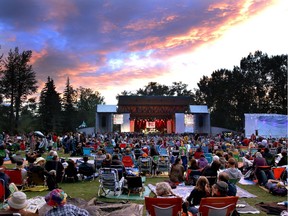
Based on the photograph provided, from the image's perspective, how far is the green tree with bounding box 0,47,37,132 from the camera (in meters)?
44.7

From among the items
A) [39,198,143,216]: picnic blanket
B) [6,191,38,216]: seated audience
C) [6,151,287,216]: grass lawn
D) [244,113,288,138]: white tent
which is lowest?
[6,151,287,216]: grass lawn

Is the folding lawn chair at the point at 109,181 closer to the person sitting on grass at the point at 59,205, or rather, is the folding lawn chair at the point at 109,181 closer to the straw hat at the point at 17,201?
the straw hat at the point at 17,201

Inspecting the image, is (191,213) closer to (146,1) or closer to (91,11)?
(146,1)

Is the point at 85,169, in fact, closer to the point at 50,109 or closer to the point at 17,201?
the point at 17,201

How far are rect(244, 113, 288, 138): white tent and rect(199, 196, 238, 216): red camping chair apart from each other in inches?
1074

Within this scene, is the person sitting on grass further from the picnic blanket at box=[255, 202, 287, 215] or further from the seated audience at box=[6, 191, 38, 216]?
the picnic blanket at box=[255, 202, 287, 215]

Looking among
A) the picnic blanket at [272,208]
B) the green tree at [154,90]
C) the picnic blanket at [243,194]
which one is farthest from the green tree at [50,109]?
the picnic blanket at [272,208]

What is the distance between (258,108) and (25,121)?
120 feet

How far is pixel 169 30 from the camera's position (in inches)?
856

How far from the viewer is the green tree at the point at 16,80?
44.7m

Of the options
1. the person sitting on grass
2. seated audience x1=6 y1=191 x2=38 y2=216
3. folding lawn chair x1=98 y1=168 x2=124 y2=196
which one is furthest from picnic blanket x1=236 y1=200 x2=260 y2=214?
seated audience x1=6 y1=191 x2=38 y2=216

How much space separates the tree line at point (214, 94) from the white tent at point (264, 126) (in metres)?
16.3

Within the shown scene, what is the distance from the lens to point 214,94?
55.4 m

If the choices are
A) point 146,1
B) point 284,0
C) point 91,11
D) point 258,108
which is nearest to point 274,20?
point 284,0
